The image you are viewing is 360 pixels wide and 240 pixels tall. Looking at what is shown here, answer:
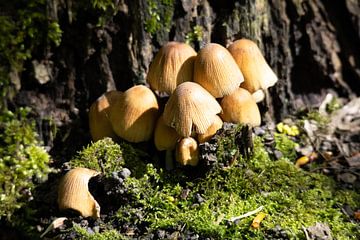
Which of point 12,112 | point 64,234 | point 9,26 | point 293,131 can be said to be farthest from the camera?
point 293,131

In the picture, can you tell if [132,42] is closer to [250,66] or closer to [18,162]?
[250,66]

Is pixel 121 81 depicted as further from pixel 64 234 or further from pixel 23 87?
pixel 64 234

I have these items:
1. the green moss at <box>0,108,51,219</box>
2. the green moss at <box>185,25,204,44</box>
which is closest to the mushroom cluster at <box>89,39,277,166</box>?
the green moss at <box>185,25,204,44</box>

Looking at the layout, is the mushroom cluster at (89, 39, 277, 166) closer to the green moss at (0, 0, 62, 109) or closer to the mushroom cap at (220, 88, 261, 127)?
the mushroom cap at (220, 88, 261, 127)

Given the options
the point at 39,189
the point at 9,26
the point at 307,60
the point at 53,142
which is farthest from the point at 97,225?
the point at 307,60

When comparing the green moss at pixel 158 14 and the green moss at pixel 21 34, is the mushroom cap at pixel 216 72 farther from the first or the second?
the green moss at pixel 21 34

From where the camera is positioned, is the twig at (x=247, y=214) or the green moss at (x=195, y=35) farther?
the green moss at (x=195, y=35)

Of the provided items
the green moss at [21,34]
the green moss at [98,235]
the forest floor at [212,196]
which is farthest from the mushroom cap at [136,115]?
the green moss at [21,34]
